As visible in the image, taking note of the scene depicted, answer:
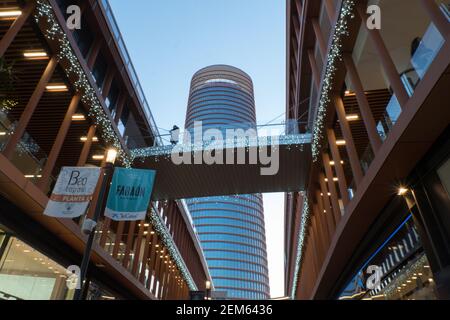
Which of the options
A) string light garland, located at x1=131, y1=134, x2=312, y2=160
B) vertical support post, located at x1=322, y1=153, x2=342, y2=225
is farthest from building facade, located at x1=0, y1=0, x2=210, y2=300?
vertical support post, located at x1=322, y1=153, x2=342, y2=225

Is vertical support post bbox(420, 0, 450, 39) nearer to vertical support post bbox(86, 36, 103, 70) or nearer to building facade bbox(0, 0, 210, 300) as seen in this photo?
building facade bbox(0, 0, 210, 300)

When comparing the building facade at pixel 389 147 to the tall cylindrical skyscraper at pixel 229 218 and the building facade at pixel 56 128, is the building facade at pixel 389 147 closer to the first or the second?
the building facade at pixel 56 128

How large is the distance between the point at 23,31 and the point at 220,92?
150 m

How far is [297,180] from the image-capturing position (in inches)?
909

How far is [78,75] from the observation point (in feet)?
47.1

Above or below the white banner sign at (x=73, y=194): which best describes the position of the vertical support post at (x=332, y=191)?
above

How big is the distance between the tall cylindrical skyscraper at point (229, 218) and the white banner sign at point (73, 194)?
12448cm

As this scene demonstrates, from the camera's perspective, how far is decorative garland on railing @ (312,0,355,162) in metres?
11.1

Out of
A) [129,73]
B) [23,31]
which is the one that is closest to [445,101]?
[23,31]

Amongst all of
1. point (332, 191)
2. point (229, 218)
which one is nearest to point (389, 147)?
point (332, 191)

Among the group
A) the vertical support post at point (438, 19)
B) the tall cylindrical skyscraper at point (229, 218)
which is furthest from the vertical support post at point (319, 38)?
the tall cylindrical skyscraper at point (229, 218)

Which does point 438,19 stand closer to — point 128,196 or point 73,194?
point 128,196

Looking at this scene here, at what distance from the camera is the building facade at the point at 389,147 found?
7.62 m
